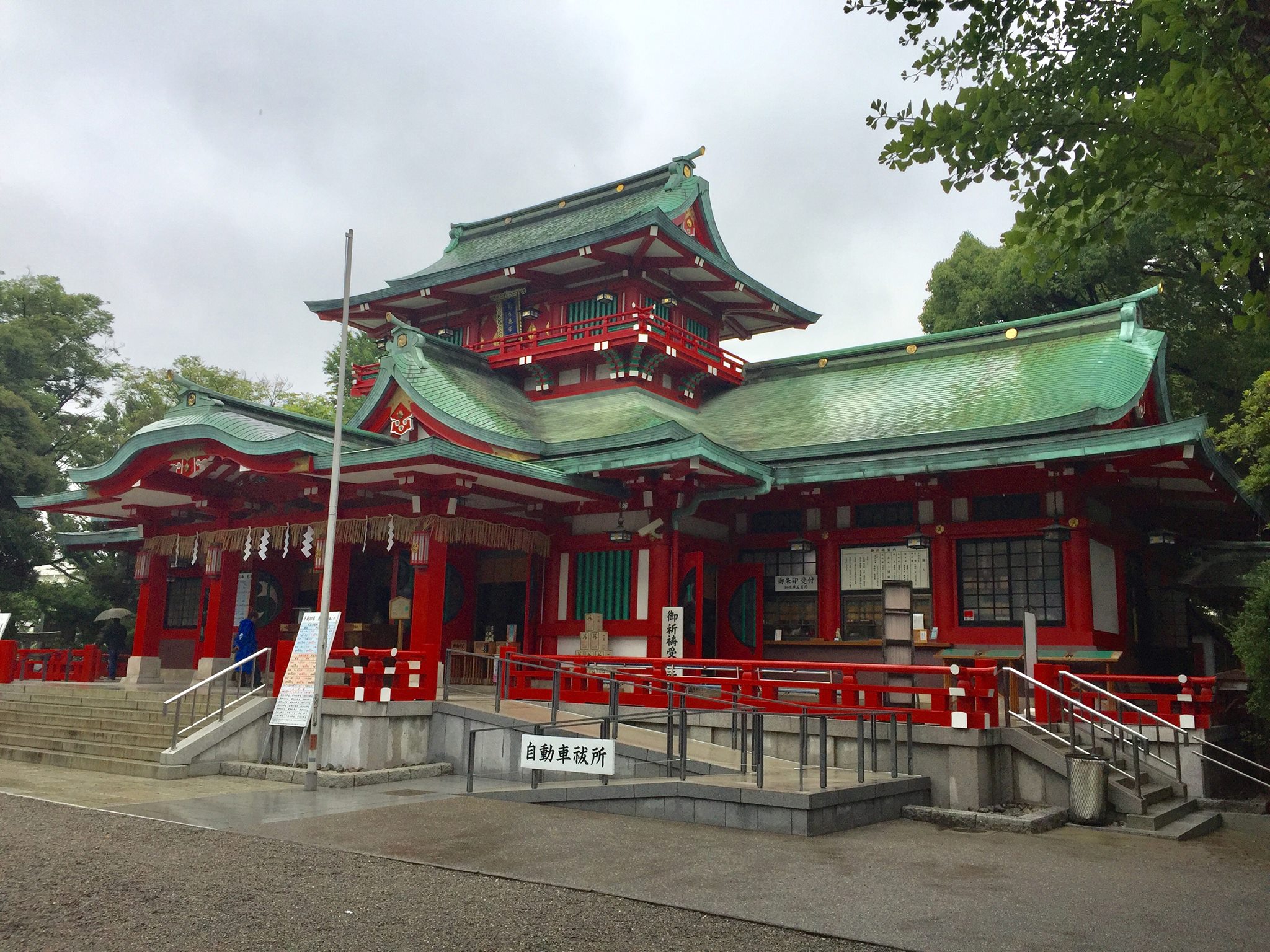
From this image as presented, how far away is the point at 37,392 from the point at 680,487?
3313 cm

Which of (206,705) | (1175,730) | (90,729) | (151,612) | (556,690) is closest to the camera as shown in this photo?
(1175,730)

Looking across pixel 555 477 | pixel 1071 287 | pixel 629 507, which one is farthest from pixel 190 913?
pixel 1071 287

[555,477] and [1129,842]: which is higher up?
[555,477]

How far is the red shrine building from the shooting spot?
17.1 metres

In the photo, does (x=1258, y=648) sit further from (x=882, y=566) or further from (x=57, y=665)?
(x=57, y=665)

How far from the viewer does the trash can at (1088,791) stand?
474 inches

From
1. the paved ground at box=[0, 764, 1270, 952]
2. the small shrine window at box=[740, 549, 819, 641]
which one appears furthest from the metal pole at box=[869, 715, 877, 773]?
the small shrine window at box=[740, 549, 819, 641]

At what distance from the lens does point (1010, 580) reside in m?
17.5

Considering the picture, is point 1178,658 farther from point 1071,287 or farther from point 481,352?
point 481,352

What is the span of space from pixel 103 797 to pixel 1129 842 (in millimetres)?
11872

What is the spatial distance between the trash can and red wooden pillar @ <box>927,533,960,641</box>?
5.50 meters

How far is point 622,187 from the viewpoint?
26.7m

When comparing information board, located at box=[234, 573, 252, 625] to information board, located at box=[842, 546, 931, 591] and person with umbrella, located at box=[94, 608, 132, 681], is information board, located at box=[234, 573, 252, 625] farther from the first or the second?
information board, located at box=[842, 546, 931, 591]

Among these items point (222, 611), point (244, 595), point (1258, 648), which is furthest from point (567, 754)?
point (244, 595)
